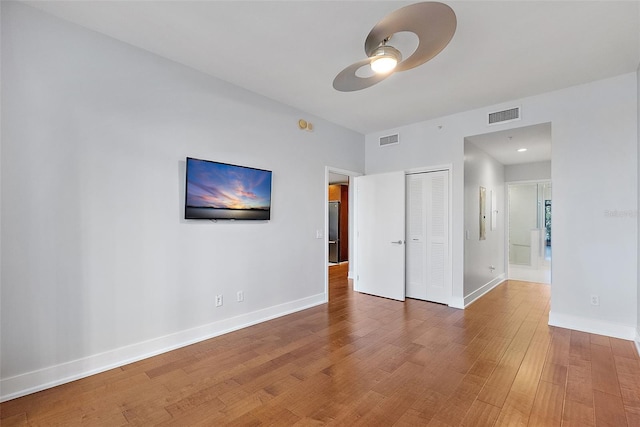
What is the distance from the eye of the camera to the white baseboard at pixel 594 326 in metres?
3.11

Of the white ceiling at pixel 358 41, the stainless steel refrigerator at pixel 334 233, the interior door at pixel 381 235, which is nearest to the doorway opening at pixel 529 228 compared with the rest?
the interior door at pixel 381 235

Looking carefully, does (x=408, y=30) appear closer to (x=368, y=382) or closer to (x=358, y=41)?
(x=358, y=41)

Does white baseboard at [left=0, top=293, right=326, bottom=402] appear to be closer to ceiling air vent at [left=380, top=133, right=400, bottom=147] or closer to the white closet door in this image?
the white closet door

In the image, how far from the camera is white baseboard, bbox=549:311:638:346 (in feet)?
10.2

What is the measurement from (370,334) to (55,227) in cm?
309

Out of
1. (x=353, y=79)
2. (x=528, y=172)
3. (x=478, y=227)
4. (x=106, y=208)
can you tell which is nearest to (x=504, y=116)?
(x=478, y=227)

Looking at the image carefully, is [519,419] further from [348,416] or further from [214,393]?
[214,393]

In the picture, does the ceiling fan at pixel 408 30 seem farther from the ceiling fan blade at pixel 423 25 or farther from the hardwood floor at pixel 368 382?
the hardwood floor at pixel 368 382

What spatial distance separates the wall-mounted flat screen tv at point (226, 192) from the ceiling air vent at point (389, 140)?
7.87ft

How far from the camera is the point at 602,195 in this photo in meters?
3.27

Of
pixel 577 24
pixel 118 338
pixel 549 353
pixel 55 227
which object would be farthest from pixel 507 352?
pixel 55 227

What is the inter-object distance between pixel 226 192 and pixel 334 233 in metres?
5.21

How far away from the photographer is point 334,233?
26.9ft

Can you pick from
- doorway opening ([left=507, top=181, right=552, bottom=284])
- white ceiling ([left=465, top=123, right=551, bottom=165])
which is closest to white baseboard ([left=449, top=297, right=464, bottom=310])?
white ceiling ([left=465, top=123, right=551, bottom=165])
